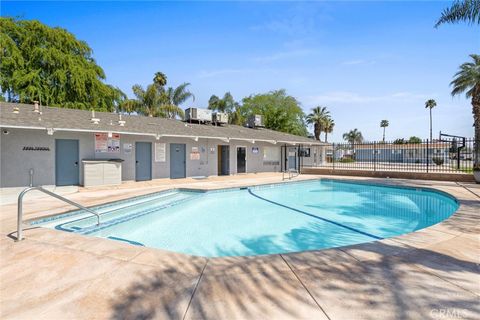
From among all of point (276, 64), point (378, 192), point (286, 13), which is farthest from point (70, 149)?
point (378, 192)

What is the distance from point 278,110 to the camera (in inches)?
1449

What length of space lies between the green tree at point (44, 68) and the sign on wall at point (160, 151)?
43.2 ft

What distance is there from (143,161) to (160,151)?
108 centimetres

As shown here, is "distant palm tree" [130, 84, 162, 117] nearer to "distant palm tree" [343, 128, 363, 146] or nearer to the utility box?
the utility box

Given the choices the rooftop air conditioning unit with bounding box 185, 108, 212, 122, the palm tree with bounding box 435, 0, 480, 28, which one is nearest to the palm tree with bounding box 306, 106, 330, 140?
the rooftop air conditioning unit with bounding box 185, 108, 212, 122

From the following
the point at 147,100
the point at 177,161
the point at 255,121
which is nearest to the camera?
the point at 177,161

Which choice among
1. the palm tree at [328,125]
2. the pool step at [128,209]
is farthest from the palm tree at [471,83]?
the pool step at [128,209]

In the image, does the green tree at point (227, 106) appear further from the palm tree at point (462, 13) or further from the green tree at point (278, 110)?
the palm tree at point (462, 13)

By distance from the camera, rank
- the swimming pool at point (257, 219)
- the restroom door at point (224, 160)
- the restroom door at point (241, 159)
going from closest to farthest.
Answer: the swimming pool at point (257, 219), the restroom door at point (224, 160), the restroom door at point (241, 159)

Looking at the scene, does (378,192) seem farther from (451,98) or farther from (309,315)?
(451,98)

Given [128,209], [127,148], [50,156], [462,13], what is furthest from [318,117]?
[128,209]

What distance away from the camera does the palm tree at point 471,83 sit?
62.0 ft

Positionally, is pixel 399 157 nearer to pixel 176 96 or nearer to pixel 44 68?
pixel 176 96

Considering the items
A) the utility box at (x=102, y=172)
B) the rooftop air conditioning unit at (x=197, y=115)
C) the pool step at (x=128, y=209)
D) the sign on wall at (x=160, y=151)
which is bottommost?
the pool step at (x=128, y=209)
